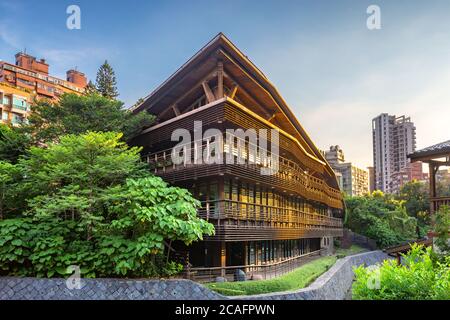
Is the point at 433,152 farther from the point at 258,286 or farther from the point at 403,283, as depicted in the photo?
the point at 403,283

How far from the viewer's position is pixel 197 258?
17.3 metres

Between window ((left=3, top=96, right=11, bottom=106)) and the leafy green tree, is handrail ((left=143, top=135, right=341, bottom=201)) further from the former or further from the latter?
window ((left=3, top=96, right=11, bottom=106))

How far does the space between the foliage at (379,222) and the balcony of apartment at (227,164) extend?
15.9 m

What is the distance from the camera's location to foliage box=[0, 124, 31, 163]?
57.2 ft

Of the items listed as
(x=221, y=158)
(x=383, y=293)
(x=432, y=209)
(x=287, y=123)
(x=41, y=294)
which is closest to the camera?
(x=383, y=293)

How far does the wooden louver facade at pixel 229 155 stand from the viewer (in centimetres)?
1578

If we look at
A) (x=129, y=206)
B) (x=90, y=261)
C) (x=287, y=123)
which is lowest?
(x=90, y=261)

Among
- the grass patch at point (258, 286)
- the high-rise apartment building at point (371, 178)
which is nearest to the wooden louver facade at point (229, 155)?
the grass patch at point (258, 286)

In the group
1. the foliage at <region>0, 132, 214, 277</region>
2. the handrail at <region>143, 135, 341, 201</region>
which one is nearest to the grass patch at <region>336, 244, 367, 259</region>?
the handrail at <region>143, 135, 341, 201</region>

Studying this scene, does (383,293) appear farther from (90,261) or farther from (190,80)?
(190,80)

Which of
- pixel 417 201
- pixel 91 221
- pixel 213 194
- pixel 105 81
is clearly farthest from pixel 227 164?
pixel 417 201

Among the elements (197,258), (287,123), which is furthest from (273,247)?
(287,123)

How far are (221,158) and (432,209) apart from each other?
25.3ft

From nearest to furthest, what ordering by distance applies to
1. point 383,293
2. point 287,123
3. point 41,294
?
point 383,293 < point 41,294 < point 287,123
